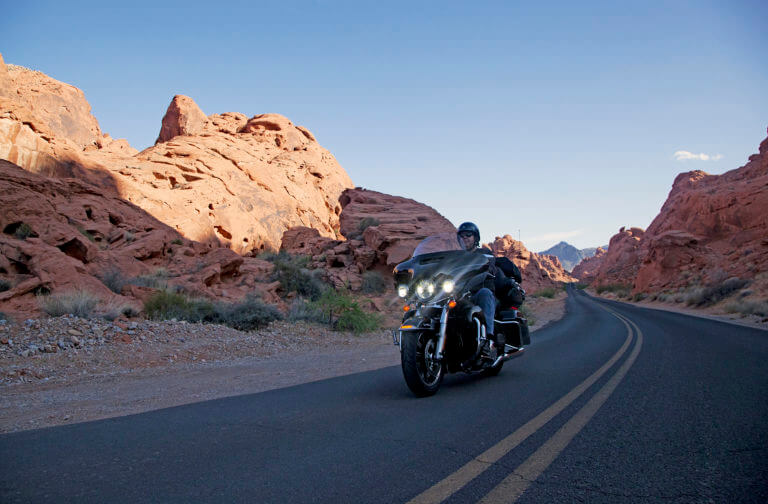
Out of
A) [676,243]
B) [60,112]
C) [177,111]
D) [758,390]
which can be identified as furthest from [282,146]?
[758,390]

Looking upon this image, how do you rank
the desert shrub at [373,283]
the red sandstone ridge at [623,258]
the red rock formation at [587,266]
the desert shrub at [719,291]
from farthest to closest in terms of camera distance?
the red rock formation at [587,266] < the red sandstone ridge at [623,258] < the desert shrub at [719,291] < the desert shrub at [373,283]

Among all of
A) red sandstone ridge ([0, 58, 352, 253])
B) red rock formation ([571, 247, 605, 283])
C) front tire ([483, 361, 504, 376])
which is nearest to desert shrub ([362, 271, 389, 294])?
red sandstone ridge ([0, 58, 352, 253])

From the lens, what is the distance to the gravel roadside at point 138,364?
5270 mm

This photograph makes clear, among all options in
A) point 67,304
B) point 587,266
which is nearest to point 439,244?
point 67,304

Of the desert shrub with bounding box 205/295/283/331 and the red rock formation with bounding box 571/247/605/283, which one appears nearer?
the desert shrub with bounding box 205/295/283/331

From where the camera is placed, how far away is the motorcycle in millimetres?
4977

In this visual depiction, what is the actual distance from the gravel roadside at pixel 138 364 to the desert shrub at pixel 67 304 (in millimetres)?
477

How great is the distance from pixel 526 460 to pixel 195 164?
39.2 meters

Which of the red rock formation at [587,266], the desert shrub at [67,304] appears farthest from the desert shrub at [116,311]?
the red rock formation at [587,266]

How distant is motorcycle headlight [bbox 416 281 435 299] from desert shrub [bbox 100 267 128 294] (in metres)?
11.7

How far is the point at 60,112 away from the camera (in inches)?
1853

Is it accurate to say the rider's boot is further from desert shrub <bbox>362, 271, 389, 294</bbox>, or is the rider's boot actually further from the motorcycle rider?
desert shrub <bbox>362, 271, 389, 294</bbox>

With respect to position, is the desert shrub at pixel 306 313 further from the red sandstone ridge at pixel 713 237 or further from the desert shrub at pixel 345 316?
the red sandstone ridge at pixel 713 237

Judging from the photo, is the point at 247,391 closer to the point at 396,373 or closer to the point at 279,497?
the point at 396,373
